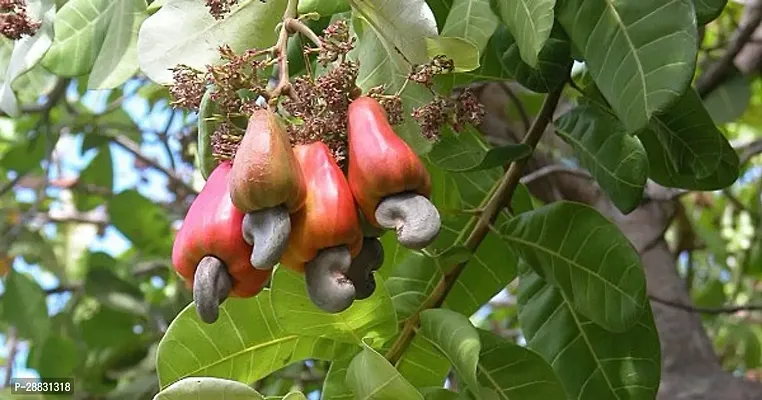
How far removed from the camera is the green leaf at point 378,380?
81 centimetres

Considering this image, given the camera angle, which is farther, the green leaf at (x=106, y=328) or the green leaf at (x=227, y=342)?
the green leaf at (x=106, y=328)

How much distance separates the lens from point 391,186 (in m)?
0.75

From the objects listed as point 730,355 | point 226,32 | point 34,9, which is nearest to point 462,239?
point 226,32

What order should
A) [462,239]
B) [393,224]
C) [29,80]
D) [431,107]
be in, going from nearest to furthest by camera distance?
1. [393,224]
2. [431,107]
3. [462,239]
4. [29,80]

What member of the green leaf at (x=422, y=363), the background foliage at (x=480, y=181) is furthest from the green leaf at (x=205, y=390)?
the green leaf at (x=422, y=363)

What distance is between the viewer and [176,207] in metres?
2.78

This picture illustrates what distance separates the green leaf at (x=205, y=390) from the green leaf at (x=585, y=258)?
0.40 meters

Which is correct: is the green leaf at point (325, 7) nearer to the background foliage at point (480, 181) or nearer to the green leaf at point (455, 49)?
the background foliage at point (480, 181)

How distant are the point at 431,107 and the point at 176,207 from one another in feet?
6.48

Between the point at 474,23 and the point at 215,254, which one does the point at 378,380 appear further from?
the point at 474,23

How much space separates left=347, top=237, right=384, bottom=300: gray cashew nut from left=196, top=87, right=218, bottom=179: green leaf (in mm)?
168

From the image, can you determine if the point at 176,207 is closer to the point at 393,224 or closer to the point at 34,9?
the point at 34,9

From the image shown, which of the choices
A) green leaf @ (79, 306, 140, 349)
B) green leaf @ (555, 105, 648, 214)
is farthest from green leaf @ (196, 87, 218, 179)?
green leaf @ (79, 306, 140, 349)

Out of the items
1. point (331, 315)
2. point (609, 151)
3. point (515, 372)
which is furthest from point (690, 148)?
point (331, 315)
